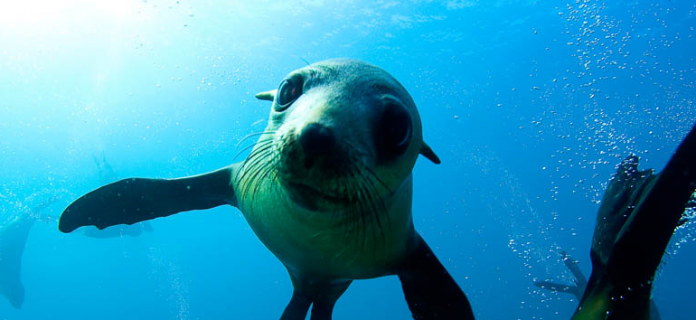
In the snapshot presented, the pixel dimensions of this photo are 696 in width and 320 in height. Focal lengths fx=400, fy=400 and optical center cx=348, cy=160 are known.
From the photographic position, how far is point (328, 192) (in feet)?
4.84

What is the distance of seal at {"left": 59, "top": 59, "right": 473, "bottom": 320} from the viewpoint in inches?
57.5

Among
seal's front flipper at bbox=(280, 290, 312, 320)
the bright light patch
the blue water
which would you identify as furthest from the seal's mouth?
the bright light patch

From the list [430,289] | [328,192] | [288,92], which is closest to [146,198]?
[288,92]

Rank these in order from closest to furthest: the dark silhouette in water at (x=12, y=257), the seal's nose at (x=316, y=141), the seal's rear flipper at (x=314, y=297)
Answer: the seal's nose at (x=316, y=141) → the seal's rear flipper at (x=314, y=297) → the dark silhouette in water at (x=12, y=257)

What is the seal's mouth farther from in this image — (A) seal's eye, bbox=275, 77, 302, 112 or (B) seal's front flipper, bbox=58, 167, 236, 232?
(B) seal's front flipper, bbox=58, 167, 236, 232

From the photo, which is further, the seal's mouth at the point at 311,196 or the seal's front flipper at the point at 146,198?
the seal's front flipper at the point at 146,198

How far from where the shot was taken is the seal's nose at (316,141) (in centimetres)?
131

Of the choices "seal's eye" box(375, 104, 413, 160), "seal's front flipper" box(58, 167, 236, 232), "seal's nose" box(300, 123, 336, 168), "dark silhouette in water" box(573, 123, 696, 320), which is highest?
"dark silhouette in water" box(573, 123, 696, 320)

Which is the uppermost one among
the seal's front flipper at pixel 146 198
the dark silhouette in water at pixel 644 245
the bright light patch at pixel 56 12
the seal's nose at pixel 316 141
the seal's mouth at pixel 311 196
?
the dark silhouette in water at pixel 644 245

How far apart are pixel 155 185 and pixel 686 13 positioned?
32342 millimetres

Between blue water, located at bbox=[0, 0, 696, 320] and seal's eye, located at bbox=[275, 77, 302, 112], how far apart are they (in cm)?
46

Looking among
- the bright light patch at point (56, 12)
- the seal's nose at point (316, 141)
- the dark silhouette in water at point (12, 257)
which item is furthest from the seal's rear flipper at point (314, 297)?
the bright light patch at point (56, 12)

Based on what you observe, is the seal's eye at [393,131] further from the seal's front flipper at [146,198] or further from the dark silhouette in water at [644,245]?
the seal's front flipper at [146,198]

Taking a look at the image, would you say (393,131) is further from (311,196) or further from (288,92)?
(288,92)
